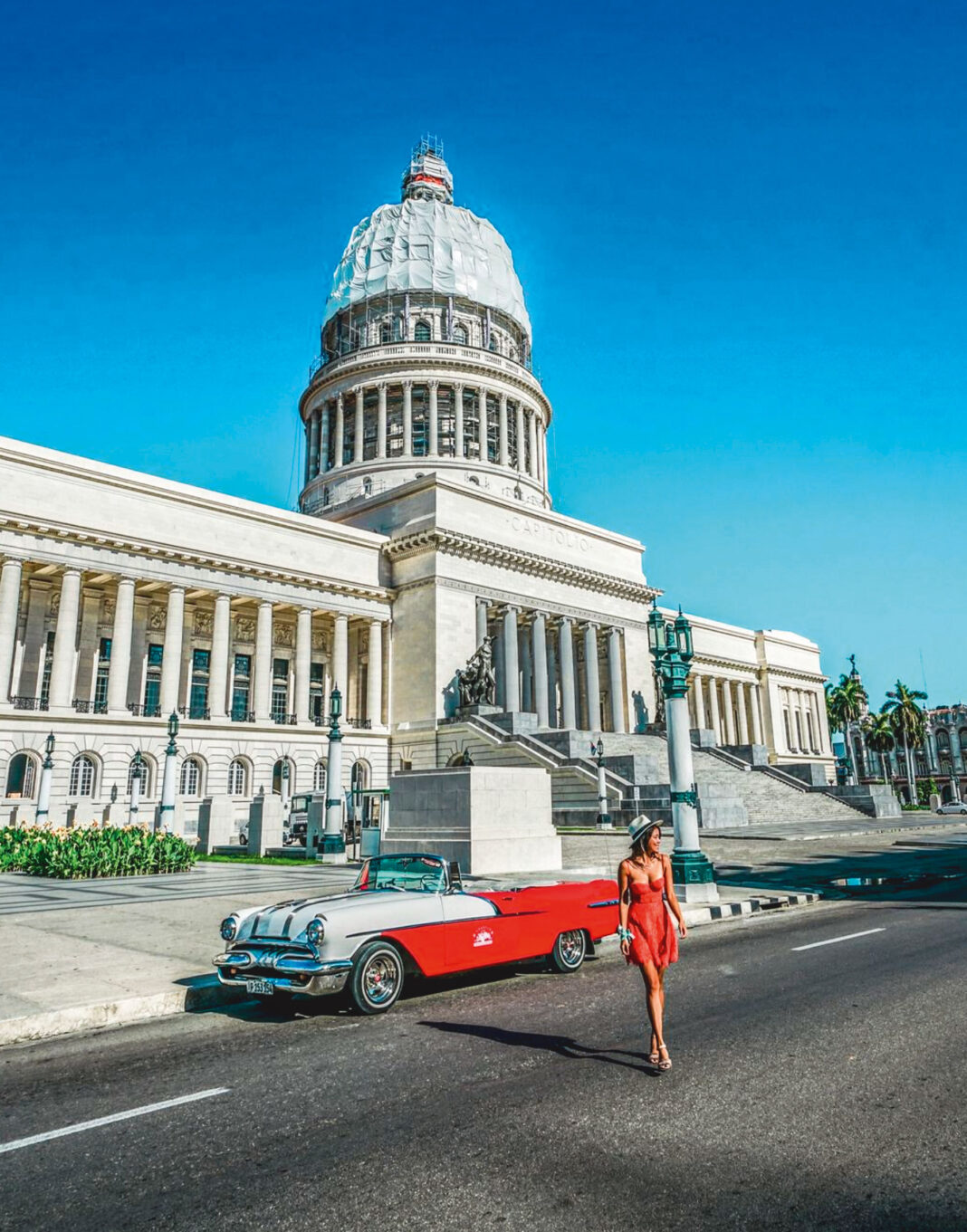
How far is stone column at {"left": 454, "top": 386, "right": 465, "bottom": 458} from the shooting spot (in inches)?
2557

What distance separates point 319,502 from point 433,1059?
207 ft

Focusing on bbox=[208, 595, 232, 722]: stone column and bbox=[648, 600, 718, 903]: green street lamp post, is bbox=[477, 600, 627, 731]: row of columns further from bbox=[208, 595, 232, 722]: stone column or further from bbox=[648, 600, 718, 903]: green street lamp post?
bbox=[648, 600, 718, 903]: green street lamp post

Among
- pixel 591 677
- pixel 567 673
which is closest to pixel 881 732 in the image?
pixel 591 677

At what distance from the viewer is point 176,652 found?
137ft

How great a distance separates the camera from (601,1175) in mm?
4258

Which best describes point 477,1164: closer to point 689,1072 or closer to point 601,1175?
point 601,1175

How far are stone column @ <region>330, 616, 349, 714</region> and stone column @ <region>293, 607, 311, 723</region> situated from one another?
1575 mm

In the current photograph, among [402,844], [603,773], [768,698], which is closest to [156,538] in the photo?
[603,773]

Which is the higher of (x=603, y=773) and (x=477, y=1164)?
(x=603, y=773)

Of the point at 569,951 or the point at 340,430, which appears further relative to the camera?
the point at 340,430

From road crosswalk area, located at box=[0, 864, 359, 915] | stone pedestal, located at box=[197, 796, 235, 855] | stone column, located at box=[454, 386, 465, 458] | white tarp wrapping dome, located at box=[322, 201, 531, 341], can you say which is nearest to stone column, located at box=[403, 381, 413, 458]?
stone column, located at box=[454, 386, 465, 458]

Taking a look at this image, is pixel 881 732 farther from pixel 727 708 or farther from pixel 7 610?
pixel 7 610

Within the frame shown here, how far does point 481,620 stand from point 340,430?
24.7 metres

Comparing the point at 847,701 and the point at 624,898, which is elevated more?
the point at 847,701
